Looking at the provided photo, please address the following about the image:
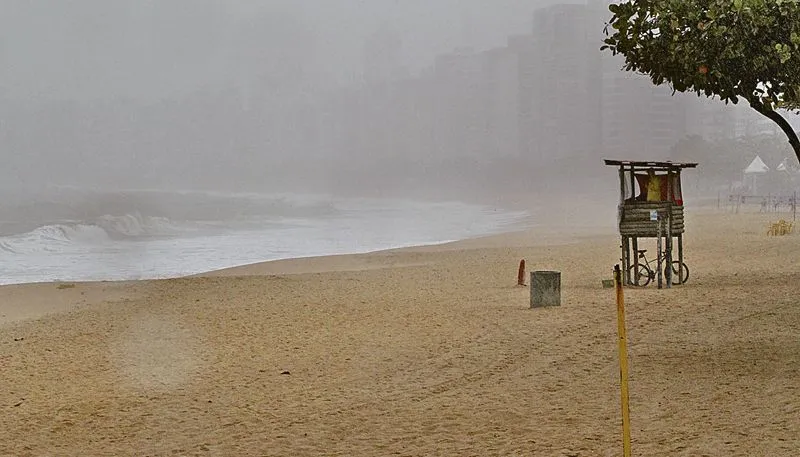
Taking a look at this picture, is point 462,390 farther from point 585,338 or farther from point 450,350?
point 585,338

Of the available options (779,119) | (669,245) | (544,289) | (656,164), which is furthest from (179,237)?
(779,119)

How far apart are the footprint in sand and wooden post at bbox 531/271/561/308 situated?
218 inches

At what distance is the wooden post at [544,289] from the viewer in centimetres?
1571

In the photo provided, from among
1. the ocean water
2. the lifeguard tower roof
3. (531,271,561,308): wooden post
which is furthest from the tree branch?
the ocean water

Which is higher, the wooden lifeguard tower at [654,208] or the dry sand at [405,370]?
the wooden lifeguard tower at [654,208]

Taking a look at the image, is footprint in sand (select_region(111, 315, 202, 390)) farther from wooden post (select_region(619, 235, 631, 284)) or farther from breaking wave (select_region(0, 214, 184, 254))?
breaking wave (select_region(0, 214, 184, 254))

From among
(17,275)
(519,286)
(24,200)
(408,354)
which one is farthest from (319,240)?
(24,200)

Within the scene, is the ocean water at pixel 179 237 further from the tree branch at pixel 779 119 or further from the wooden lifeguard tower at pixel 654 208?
the tree branch at pixel 779 119

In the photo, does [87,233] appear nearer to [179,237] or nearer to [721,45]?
[179,237]

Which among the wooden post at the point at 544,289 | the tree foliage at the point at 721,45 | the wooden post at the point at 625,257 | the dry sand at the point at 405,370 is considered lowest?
the dry sand at the point at 405,370

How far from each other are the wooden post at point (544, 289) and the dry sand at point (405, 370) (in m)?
0.39

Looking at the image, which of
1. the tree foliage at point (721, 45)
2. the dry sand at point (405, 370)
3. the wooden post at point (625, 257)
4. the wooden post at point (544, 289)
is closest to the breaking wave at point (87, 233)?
the dry sand at point (405, 370)

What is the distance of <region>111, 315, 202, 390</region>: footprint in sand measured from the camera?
1127 cm

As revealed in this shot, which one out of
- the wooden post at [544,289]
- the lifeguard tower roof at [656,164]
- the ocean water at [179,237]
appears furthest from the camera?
the ocean water at [179,237]
